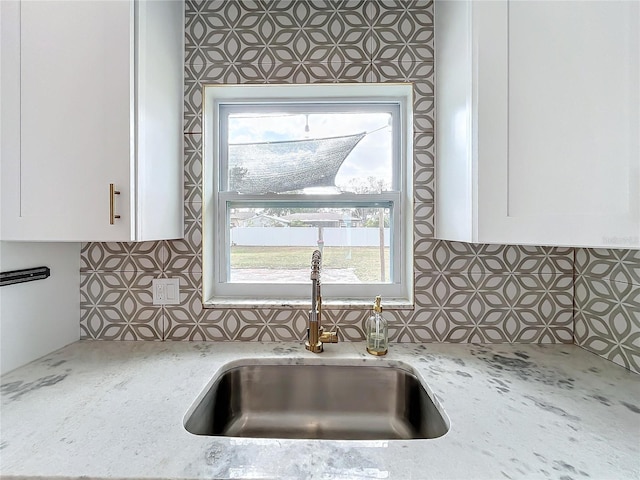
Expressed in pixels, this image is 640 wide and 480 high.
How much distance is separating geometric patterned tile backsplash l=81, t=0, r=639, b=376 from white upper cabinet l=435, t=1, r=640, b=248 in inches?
9.6

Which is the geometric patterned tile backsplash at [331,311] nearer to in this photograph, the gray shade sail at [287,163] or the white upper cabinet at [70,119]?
the gray shade sail at [287,163]

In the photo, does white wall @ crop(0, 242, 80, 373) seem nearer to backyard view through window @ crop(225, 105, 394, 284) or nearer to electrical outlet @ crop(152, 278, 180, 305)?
electrical outlet @ crop(152, 278, 180, 305)

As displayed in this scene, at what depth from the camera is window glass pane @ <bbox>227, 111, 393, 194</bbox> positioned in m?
1.48

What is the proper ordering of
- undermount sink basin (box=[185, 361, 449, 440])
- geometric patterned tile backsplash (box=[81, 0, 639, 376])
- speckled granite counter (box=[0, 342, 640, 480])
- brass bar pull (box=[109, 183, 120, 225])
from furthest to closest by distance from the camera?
geometric patterned tile backsplash (box=[81, 0, 639, 376]), undermount sink basin (box=[185, 361, 449, 440]), brass bar pull (box=[109, 183, 120, 225]), speckled granite counter (box=[0, 342, 640, 480])

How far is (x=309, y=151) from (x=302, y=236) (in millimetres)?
408

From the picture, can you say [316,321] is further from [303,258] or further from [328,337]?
[303,258]

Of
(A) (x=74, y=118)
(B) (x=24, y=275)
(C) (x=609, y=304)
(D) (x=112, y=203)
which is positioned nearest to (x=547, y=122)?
(C) (x=609, y=304)

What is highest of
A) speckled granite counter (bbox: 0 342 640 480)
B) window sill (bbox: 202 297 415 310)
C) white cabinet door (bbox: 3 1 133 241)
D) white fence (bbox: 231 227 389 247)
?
white cabinet door (bbox: 3 1 133 241)

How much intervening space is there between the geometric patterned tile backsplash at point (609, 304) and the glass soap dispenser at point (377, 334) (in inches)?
30.8

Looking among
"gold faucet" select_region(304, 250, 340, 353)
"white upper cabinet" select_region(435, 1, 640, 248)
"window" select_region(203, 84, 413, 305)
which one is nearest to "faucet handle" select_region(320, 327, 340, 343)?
"gold faucet" select_region(304, 250, 340, 353)

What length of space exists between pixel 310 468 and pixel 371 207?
3.57ft

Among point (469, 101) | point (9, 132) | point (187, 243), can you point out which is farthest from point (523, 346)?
point (9, 132)

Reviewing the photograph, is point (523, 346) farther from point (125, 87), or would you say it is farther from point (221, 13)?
point (221, 13)

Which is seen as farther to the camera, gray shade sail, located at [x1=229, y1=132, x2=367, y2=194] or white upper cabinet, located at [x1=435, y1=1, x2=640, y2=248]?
gray shade sail, located at [x1=229, y1=132, x2=367, y2=194]
